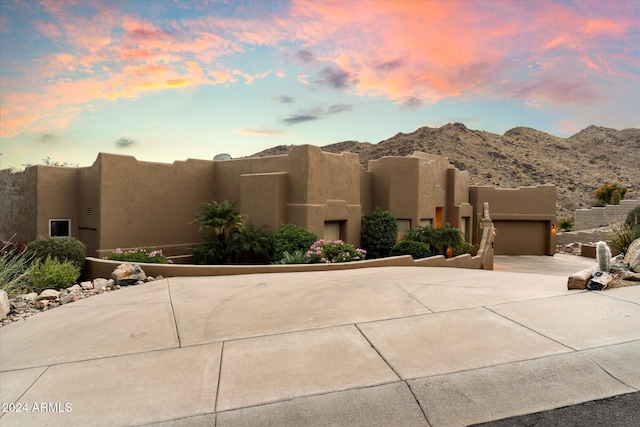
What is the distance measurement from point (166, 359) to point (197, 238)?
47.6 ft

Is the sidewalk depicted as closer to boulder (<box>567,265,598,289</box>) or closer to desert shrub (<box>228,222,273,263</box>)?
boulder (<box>567,265,598,289</box>)

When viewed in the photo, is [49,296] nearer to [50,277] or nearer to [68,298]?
[68,298]

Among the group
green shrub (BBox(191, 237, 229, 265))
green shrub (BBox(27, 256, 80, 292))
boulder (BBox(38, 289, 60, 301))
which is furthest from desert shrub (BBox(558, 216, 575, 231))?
boulder (BBox(38, 289, 60, 301))

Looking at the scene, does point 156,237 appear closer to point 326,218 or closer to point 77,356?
point 326,218

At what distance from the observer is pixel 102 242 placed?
1594cm

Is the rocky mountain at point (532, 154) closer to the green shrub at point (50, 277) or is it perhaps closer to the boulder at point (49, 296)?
the green shrub at point (50, 277)

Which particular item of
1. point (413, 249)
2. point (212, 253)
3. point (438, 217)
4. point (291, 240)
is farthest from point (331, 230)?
point (438, 217)

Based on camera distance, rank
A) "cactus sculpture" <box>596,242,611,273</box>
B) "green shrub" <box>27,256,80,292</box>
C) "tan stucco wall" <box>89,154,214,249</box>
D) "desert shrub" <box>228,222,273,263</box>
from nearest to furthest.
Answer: "cactus sculpture" <box>596,242,611,273</box> < "green shrub" <box>27,256,80,292</box> < "tan stucco wall" <box>89,154,214,249</box> < "desert shrub" <box>228,222,273,263</box>

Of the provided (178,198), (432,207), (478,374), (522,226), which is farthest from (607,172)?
(478,374)

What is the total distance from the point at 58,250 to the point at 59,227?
5.68 metres

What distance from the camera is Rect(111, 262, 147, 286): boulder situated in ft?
34.7

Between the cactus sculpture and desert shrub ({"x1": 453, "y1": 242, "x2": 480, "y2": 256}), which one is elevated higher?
the cactus sculpture

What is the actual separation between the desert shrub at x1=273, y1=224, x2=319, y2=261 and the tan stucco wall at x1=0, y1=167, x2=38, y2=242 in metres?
10.3

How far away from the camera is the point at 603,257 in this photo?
830 cm
